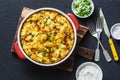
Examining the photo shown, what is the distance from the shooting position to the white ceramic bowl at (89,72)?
246 centimetres

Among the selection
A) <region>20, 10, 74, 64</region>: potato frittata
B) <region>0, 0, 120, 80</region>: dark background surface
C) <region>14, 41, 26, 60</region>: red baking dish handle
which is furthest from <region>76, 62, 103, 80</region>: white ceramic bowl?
<region>14, 41, 26, 60</region>: red baking dish handle

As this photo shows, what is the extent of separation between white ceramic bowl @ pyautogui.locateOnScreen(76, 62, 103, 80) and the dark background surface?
0.09 feet

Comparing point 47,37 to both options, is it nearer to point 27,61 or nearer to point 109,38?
point 27,61

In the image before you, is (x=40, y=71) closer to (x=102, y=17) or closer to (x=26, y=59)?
(x=26, y=59)

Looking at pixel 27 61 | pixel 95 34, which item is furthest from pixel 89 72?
pixel 27 61

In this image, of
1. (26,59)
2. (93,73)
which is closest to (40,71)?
(26,59)

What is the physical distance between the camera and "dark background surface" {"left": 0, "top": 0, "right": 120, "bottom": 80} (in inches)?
98.2

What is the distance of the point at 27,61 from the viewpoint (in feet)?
8.21

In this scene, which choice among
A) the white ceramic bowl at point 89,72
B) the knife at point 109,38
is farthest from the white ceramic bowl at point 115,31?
the white ceramic bowl at point 89,72

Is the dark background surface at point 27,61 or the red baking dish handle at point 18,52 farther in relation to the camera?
the dark background surface at point 27,61

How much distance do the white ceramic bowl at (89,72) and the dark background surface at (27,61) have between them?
0.09ft

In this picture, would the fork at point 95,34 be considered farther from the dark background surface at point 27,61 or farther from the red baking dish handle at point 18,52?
the red baking dish handle at point 18,52

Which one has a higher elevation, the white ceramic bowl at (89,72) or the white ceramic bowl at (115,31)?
the white ceramic bowl at (115,31)

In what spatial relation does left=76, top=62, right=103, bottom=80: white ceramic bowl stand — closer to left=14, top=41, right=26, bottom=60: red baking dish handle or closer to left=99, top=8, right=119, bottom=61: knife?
left=99, top=8, right=119, bottom=61: knife
